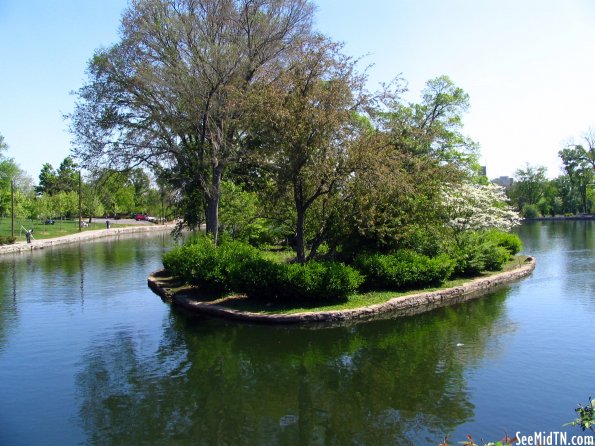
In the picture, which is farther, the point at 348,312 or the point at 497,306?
the point at 497,306

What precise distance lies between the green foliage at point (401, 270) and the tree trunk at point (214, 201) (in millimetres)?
7837

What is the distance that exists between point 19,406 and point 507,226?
2046 cm

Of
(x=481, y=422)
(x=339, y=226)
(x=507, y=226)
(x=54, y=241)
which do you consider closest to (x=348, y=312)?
(x=339, y=226)

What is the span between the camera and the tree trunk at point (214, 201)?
72.2ft

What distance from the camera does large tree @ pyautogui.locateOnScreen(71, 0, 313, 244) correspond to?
811 inches

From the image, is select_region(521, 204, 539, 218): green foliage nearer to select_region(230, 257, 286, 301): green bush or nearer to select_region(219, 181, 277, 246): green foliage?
select_region(219, 181, 277, 246): green foliage

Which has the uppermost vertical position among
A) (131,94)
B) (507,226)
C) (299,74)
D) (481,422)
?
(131,94)

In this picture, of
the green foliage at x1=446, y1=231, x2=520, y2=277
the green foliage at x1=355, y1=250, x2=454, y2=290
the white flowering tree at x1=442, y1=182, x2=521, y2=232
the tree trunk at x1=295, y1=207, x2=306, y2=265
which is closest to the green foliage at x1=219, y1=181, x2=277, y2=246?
the tree trunk at x1=295, y1=207, x2=306, y2=265

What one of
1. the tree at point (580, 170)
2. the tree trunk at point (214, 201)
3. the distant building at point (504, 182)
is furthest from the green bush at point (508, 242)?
the distant building at point (504, 182)

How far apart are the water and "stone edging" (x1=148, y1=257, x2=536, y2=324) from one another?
20.2 inches

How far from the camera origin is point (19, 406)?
8461mm

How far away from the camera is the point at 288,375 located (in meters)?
9.82

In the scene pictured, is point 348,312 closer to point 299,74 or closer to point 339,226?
point 339,226

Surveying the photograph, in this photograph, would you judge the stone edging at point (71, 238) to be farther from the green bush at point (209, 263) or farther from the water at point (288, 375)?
the green bush at point (209, 263)
